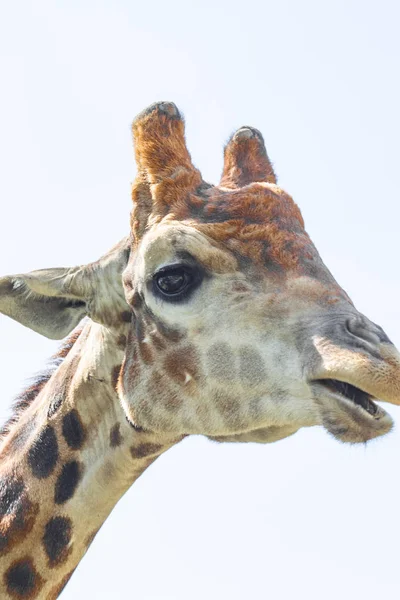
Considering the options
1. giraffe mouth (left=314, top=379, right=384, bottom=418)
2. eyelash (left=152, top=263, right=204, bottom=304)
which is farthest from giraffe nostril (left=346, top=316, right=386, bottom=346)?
eyelash (left=152, top=263, right=204, bottom=304)

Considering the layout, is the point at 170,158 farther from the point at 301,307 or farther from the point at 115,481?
the point at 115,481

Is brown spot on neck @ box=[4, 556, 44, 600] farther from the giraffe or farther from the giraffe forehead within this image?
the giraffe forehead

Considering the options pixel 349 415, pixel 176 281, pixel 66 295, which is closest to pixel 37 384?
pixel 66 295

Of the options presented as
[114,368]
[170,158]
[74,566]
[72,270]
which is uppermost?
[170,158]

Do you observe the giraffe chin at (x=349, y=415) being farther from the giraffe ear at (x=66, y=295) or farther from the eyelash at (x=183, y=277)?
the giraffe ear at (x=66, y=295)

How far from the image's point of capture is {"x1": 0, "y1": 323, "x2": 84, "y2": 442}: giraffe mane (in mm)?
9680

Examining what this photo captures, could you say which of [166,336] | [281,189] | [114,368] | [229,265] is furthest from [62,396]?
[281,189]

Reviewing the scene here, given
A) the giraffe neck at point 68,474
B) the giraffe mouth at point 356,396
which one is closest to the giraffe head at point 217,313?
the giraffe mouth at point 356,396

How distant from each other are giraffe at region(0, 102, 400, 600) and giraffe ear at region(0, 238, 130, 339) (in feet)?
0.04

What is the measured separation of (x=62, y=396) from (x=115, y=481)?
0.88 m

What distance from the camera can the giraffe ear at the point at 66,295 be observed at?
9000mm

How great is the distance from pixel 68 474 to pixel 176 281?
6.12 ft

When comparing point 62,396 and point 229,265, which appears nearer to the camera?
point 229,265

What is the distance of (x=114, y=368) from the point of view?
8859 mm
